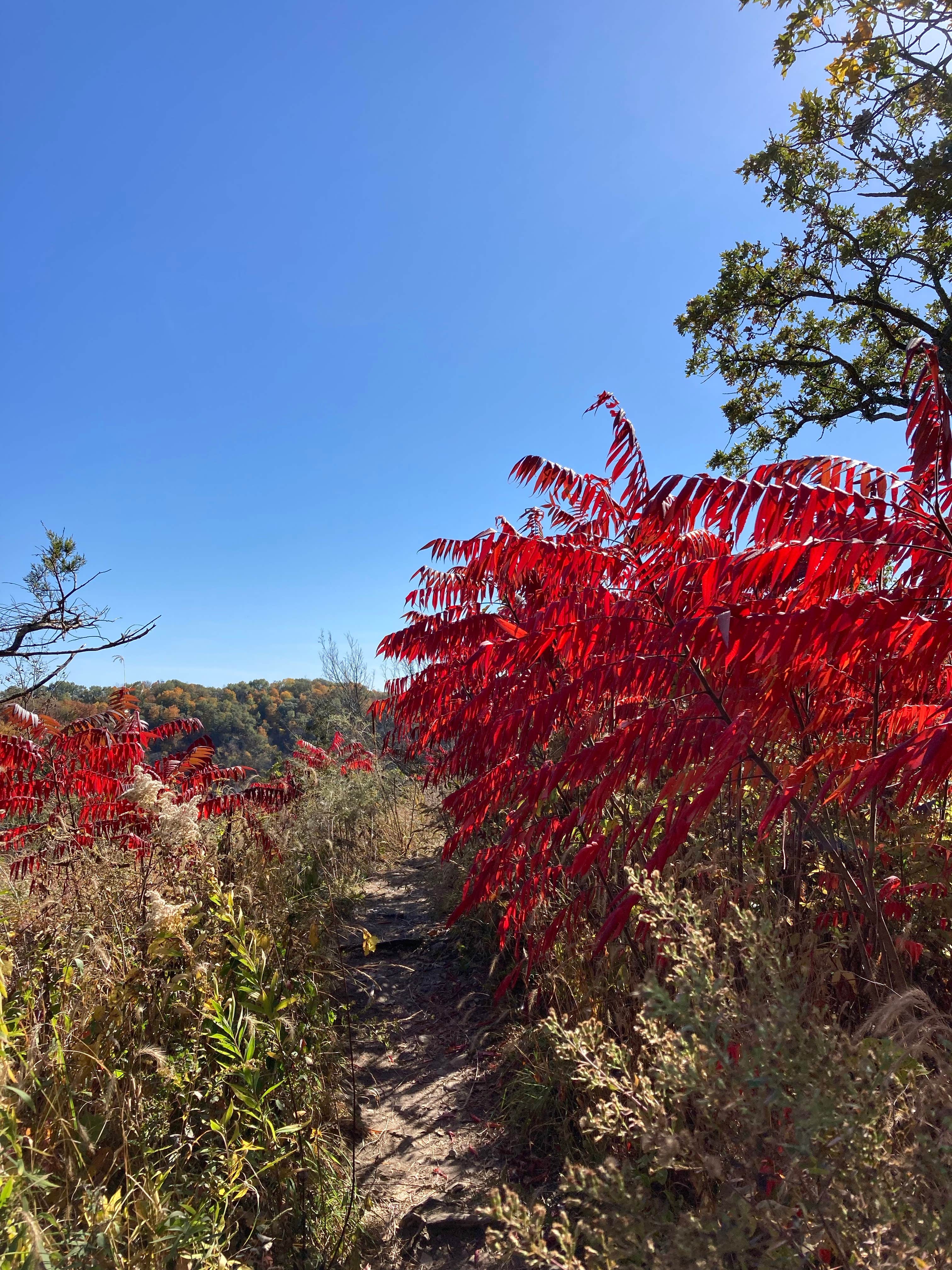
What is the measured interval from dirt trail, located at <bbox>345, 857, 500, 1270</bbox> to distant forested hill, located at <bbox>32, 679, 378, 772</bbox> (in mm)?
10920

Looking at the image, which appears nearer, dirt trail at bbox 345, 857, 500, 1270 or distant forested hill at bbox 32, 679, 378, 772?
dirt trail at bbox 345, 857, 500, 1270

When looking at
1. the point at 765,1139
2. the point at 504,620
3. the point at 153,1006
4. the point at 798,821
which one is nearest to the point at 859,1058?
the point at 765,1139

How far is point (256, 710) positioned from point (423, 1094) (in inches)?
1524

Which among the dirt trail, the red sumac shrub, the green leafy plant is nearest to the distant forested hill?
the dirt trail

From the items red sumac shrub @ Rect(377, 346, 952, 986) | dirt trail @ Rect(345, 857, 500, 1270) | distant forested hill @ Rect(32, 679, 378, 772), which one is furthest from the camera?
distant forested hill @ Rect(32, 679, 378, 772)

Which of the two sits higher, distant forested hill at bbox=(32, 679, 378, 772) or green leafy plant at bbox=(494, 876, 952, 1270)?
distant forested hill at bbox=(32, 679, 378, 772)

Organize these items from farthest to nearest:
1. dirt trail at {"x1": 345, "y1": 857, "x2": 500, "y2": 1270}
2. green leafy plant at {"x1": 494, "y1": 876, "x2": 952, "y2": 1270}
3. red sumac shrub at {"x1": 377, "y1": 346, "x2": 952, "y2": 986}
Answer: dirt trail at {"x1": 345, "y1": 857, "x2": 500, "y2": 1270} → red sumac shrub at {"x1": 377, "y1": 346, "x2": 952, "y2": 986} → green leafy plant at {"x1": 494, "y1": 876, "x2": 952, "y2": 1270}

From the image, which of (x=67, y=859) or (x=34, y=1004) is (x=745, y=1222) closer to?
(x=34, y=1004)

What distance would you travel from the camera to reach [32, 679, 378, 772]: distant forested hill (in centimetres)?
2142

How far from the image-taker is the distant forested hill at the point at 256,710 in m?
21.4

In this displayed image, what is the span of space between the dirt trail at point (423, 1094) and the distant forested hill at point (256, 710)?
10.9 meters

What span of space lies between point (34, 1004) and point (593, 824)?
7.99 ft

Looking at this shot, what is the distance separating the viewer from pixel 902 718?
2250 mm

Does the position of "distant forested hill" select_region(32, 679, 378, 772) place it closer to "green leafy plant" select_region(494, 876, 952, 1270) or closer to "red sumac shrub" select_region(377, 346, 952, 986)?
"red sumac shrub" select_region(377, 346, 952, 986)
